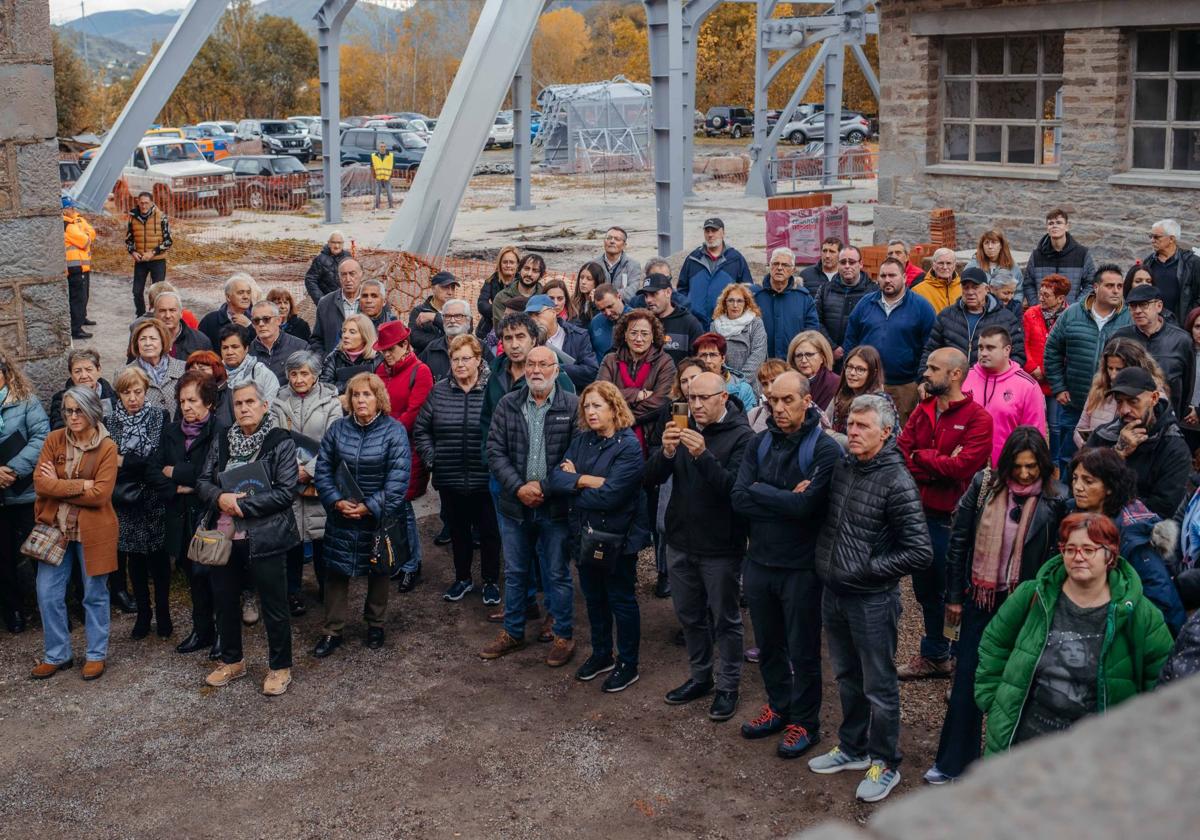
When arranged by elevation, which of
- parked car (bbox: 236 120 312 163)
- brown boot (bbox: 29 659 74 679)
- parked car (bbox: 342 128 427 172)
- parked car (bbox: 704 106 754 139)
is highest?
parked car (bbox: 704 106 754 139)

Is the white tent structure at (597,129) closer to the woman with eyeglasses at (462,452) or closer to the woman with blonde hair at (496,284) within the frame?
the woman with blonde hair at (496,284)

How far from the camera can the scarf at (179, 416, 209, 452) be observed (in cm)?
774

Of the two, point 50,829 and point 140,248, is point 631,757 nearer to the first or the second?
point 50,829

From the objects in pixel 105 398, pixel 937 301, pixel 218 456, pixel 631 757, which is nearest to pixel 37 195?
pixel 105 398

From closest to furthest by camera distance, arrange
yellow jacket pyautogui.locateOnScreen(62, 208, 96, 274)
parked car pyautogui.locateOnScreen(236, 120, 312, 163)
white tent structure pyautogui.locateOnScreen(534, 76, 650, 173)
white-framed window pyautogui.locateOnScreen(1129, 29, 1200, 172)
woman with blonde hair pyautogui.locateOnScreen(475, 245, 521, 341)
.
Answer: woman with blonde hair pyautogui.locateOnScreen(475, 245, 521, 341)
white-framed window pyautogui.locateOnScreen(1129, 29, 1200, 172)
yellow jacket pyautogui.locateOnScreen(62, 208, 96, 274)
white tent structure pyautogui.locateOnScreen(534, 76, 650, 173)
parked car pyautogui.locateOnScreen(236, 120, 312, 163)

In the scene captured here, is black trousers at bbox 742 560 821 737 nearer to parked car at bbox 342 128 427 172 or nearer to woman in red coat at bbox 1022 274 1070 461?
woman in red coat at bbox 1022 274 1070 461

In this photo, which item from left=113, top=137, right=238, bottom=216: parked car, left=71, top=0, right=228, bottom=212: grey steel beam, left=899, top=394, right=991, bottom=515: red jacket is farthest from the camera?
left=113, top=137, right=238, bottom=216: parked car

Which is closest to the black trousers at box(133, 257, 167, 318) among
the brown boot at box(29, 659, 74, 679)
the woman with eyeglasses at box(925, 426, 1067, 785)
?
the brown boot at box(29, 659, 74, 679)

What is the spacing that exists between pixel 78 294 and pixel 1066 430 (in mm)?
12630

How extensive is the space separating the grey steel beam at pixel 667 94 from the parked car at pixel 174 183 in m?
19.4

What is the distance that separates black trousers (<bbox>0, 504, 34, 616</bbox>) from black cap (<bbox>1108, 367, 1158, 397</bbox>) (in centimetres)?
628

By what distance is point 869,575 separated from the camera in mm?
5676

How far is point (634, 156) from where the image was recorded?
48500 millimetres

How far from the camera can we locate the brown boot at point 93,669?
741 centimetres
